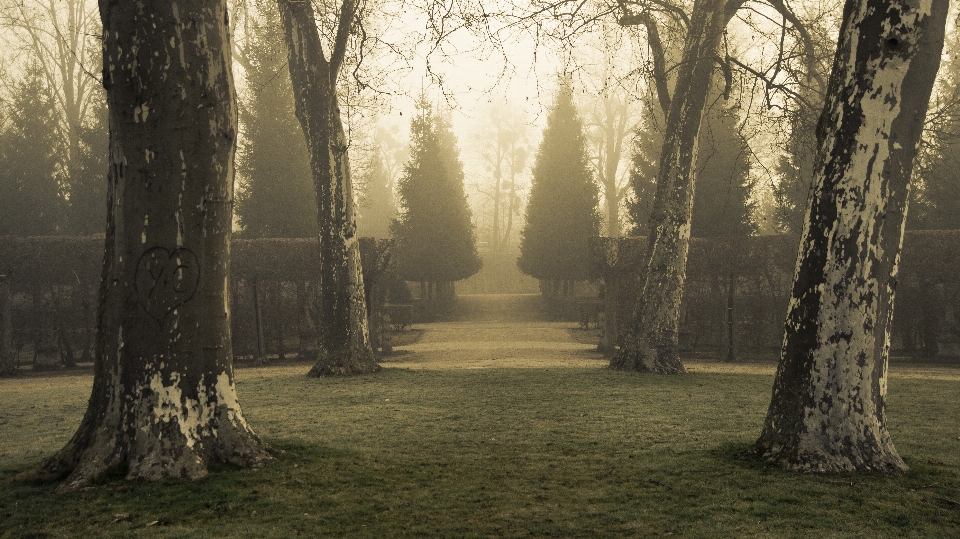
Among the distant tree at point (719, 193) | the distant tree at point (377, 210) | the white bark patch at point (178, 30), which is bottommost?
the white bark patch at point (178, 30)

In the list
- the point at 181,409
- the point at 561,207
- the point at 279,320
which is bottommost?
the point at 181,409

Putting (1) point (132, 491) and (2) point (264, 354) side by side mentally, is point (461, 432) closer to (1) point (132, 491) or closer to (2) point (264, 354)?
(1) point (132, 491)

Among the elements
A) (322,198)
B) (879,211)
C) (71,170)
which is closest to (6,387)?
(322,198)

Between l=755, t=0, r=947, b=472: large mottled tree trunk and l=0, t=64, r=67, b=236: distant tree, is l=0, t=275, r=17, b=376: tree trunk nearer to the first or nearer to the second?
l=0, t=64, r=67, b=236: distant tree

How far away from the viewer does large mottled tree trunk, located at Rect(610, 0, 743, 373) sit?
14.7 m

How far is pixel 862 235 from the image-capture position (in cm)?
607

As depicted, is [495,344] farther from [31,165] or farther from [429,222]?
[31,165]

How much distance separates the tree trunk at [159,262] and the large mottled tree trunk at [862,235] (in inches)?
177

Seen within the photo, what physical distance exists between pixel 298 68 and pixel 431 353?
1066 centimetres

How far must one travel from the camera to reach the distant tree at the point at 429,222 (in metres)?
39.5

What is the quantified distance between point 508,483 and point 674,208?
385 inches

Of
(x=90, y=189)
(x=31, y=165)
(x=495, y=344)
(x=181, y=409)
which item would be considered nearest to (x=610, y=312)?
(x=495, y=344)

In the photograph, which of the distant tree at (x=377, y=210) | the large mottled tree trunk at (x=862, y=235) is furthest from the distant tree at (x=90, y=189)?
the large mottled tree trunk at (x=862, y=235)

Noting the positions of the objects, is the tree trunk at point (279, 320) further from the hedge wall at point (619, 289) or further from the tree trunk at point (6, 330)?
the tree trunk at point (6, 330)
